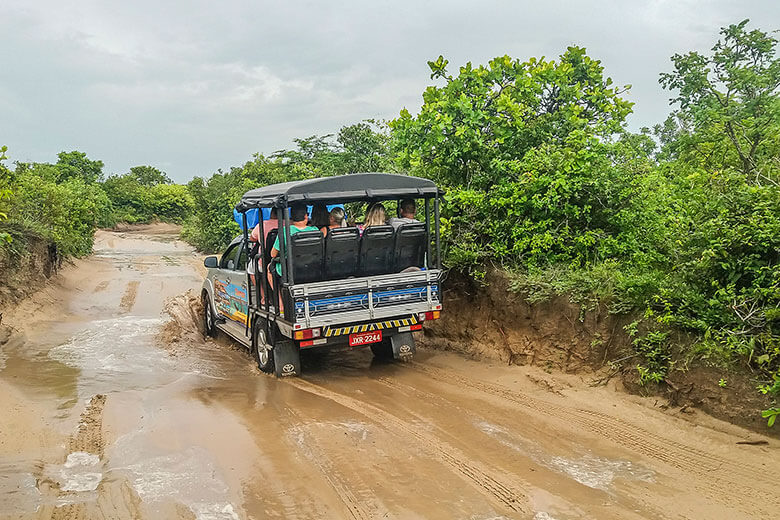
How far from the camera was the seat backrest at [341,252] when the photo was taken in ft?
25.0

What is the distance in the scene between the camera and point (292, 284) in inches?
288

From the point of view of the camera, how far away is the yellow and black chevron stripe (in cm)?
751

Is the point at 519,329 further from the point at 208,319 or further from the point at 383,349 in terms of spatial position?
the point at 208,319

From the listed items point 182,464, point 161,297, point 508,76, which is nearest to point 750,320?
point 182,464

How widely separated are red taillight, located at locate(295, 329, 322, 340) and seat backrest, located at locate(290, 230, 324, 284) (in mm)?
706

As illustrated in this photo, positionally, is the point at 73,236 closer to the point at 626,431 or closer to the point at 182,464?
the point at 182,464

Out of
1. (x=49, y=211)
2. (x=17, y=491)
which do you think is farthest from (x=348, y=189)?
(x=49, y=211)

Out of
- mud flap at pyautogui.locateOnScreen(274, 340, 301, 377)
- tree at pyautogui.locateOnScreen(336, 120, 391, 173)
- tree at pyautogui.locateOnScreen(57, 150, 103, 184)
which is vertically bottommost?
mud flap at pyautogui.locateOnScreen(274, 340, 301, 377)

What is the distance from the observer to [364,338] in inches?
303

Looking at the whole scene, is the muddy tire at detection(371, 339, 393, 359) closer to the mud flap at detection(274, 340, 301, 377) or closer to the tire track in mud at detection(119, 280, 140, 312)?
the mud flap at detection(274, 340, 301, 377)

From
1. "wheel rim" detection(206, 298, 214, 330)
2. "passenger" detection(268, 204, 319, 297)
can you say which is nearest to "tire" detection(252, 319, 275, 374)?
"passenger" detection(268, 204, 319, 297)

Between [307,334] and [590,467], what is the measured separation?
3591 mm

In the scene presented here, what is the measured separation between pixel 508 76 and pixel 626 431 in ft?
20.5

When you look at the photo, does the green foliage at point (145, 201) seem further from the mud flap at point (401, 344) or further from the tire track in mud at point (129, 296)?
the mud flap at point (401, 344)
